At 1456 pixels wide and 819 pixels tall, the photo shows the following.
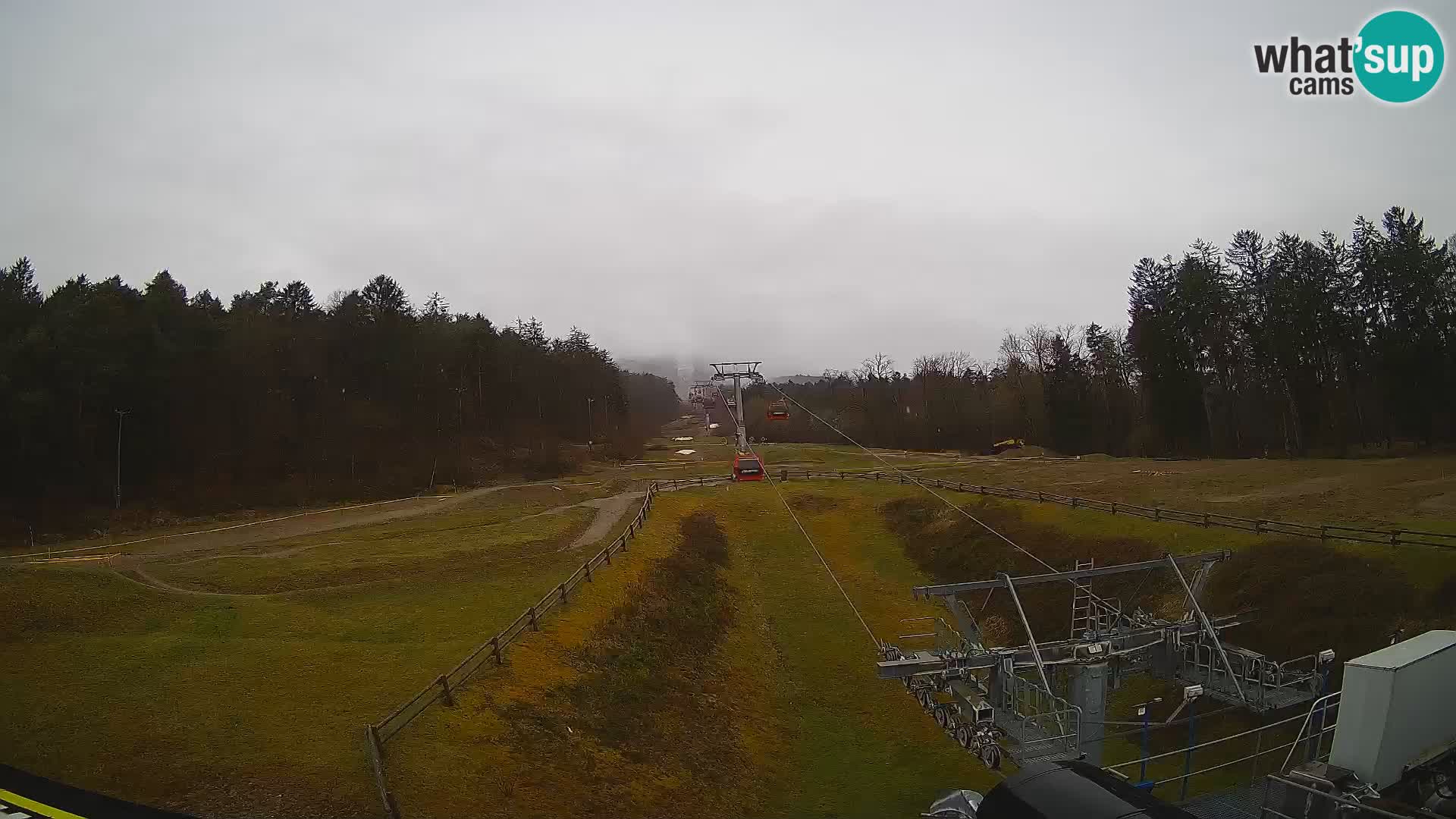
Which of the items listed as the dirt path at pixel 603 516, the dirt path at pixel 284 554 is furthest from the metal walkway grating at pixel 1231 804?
the dirt path at pixel 603 516

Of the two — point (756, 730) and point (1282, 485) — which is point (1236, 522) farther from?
point (756, 730)

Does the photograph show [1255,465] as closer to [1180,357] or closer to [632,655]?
[1180,357]

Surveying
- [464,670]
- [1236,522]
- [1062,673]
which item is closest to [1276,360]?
[1236,522]

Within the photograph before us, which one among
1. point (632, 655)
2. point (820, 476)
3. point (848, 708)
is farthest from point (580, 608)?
point (820, 476)

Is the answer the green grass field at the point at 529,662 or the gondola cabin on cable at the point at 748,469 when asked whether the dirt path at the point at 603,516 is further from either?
the gondola cabin on cable at the point at 748,469

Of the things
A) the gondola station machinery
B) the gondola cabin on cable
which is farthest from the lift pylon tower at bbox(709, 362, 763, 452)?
the gondola station machinery
